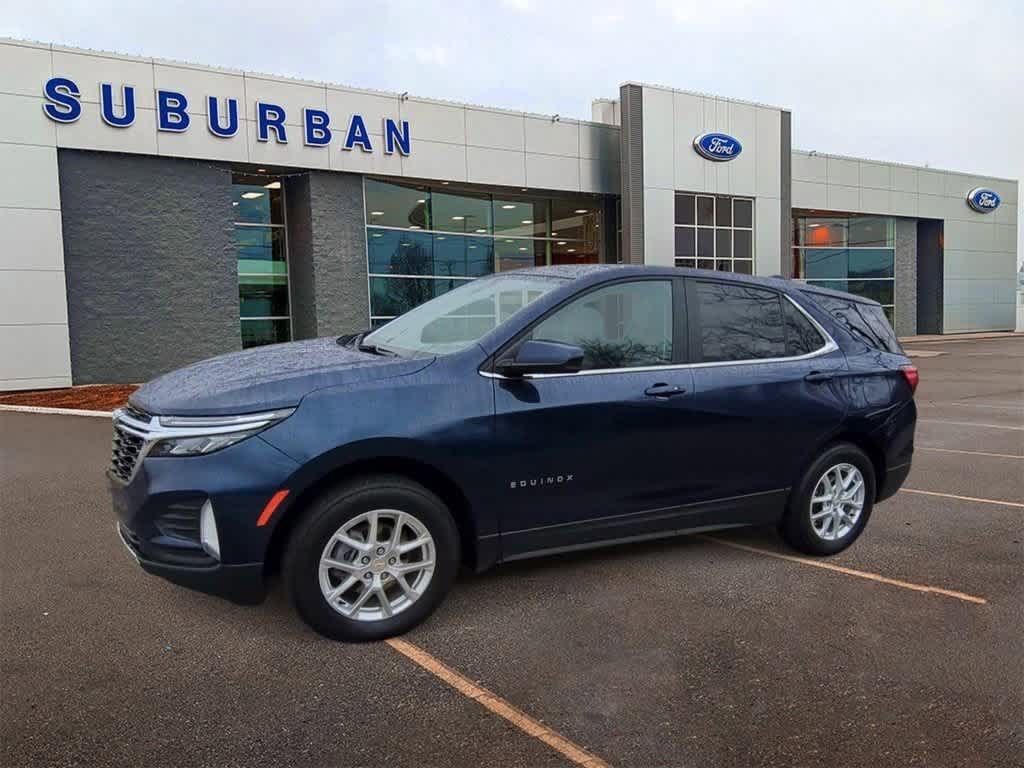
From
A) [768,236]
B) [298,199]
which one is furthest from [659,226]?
[298,199]

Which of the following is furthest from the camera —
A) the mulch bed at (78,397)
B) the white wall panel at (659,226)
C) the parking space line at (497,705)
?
the white wall panel at (659,226)

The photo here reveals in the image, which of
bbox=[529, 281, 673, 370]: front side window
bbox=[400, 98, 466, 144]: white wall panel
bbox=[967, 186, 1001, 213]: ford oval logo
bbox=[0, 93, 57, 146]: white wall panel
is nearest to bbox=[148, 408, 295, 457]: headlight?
bbox=[529, 281, 673, 370]: front side window

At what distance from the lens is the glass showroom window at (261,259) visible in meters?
19.9

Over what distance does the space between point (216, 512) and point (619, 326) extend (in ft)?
7.31

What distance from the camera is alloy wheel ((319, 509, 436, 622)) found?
3688 mm

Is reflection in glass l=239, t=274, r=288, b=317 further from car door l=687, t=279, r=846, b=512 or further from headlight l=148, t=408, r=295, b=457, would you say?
headlight l=148, t=408, r=295, b=457

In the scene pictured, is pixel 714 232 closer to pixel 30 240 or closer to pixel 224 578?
pixel 30 240

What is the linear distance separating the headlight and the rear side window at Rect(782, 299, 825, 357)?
9.94 feet

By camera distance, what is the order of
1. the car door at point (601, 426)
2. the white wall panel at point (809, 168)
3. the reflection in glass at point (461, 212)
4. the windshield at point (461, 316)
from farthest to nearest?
the white wall panel at point (809, 168)
the reflection in glass at point (461, 212)
the windshield at point (461, 316)
the car door at point (601, 426)

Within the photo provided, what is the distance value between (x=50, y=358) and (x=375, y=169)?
8.45 meters

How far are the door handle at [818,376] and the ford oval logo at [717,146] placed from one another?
21262mm

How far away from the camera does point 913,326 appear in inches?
1405

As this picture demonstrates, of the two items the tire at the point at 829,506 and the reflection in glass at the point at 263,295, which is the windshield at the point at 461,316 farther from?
the reflection in glass at the point at 263,295

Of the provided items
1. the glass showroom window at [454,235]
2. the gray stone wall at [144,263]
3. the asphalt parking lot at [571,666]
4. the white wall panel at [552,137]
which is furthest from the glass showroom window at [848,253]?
the asphalt parking lot at [571,666]
